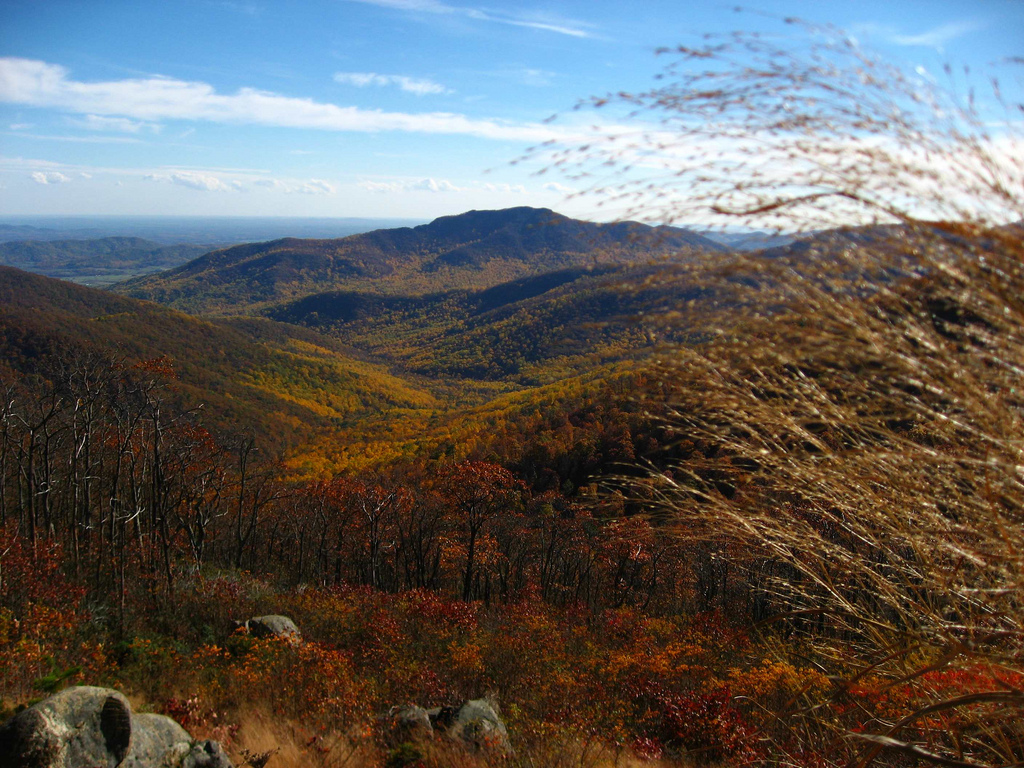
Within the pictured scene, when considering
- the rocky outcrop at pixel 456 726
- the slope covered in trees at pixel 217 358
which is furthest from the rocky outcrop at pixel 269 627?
the slope covered in trees at pixel 217 358

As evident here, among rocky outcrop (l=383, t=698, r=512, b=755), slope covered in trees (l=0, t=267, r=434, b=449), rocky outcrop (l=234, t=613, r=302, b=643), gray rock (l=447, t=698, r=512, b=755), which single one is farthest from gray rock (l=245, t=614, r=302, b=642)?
slope covered in trees (l=0, t=267, r=434, b=449)

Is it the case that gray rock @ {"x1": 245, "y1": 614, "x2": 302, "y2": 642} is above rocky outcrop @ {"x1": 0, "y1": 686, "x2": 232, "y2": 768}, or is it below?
below

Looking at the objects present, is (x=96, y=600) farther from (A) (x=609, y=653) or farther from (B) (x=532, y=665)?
(A) (x=609, y=653)

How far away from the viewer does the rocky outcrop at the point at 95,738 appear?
12.4ft

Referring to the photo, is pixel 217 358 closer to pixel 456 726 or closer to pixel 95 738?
pixel 456 726

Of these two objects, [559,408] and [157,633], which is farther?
[559,408]

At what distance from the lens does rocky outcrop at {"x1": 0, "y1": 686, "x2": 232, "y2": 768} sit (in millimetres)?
3771

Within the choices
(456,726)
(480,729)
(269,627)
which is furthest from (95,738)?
(269,627)

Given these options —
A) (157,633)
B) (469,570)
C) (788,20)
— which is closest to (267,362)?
(469,570)

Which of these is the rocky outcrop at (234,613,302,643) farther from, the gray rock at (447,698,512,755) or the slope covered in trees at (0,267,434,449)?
the slope covered in trees at (0,267,434,449)

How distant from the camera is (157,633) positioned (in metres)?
8.64

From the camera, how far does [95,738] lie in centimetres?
411

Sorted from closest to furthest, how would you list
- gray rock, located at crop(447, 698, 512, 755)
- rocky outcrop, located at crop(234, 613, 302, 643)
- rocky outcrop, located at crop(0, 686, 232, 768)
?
rocky outcrop, located at crop(0, 686, 232, 768), gray rock, located at crop(447, 698, 512, 755), rocky outcrop, located at crop(234, 613, 302, 643)

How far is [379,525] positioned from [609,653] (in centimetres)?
1766
